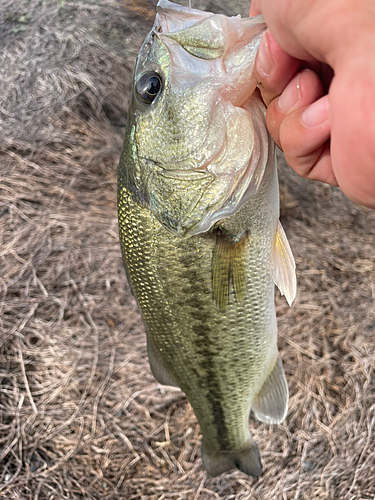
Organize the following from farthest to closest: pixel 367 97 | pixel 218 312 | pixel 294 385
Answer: pixel 294 385 < pixel 218 312 < pixel 367 97

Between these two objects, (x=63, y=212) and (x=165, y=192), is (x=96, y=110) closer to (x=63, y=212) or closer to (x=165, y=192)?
(x=63, y=212)

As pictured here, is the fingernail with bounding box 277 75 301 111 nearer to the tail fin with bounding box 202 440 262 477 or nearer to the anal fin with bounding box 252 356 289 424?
the anal fin with bounding box 252 356 289 424

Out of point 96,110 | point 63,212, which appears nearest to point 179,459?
point 63,212

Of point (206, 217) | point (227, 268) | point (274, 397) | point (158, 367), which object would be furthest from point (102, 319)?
point (206, 217)

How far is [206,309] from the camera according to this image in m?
1.30

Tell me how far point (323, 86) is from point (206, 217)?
42 cm

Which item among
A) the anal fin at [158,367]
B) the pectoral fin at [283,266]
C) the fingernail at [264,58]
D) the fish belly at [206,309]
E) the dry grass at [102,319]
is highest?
the fingernail at [264,58]

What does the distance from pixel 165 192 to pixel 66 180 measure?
2379mm

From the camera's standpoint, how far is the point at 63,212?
10.1 feet

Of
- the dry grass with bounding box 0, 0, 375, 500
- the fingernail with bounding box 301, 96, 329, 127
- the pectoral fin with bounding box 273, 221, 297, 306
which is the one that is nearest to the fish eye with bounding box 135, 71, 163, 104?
the fingernail with bounding box 301, 96, 329, 127

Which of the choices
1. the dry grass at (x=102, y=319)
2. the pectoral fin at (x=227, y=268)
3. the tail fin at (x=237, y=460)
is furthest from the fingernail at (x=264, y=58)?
the dry grass at (x=102, y=319)

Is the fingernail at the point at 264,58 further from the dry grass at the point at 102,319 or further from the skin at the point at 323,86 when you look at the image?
the dry grass at the point at 102,319

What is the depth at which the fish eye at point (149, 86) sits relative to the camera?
3.30ft

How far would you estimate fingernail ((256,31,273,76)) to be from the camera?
0.78m
